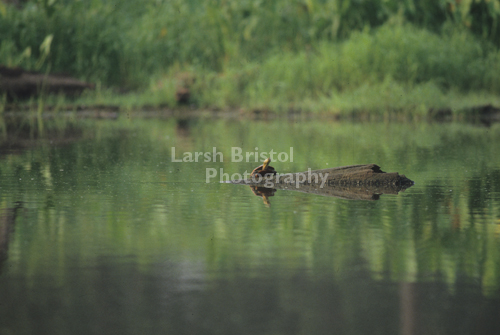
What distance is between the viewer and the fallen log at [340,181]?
754 cm

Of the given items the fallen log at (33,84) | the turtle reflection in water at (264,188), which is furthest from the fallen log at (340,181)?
the fallen log at (33,84)

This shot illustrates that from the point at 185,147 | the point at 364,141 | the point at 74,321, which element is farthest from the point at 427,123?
the point at 74,321

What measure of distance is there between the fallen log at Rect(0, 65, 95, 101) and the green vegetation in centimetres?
41

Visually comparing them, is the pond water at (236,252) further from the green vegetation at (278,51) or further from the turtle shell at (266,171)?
the green vegetation at (278,51)

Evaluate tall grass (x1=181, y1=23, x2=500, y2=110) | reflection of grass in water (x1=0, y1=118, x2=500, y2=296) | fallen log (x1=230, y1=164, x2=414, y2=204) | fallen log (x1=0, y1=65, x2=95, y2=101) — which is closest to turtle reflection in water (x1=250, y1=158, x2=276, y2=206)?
fallen log (x1=230, y1=164, x2=414, y2=204)

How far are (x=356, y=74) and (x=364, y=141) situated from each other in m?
6.20

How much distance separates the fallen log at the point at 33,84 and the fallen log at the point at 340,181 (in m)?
12.5

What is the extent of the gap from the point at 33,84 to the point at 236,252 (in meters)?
15.6

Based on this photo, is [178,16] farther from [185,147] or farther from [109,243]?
[109,243]

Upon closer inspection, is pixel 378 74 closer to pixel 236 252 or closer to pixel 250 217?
pixel 250 217

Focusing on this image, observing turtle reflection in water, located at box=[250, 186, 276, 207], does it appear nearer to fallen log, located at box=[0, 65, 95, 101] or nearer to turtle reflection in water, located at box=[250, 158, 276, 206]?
turtle reflection in water, located at box=[250, 158, 276, 206]

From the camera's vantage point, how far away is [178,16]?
75.8 ft

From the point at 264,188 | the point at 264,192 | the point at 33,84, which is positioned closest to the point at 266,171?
the point at 264,188

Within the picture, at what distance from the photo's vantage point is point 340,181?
25.6 ft
